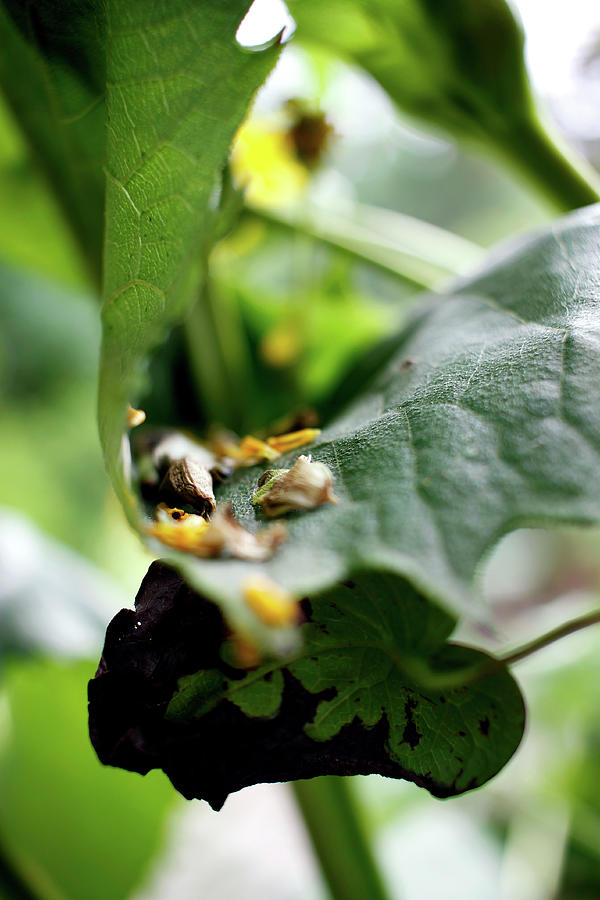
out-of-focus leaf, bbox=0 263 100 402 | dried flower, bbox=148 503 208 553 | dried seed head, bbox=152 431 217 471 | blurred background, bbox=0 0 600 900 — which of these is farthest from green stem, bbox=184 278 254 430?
out-of-focus leaf, bbox=0 263 100 402

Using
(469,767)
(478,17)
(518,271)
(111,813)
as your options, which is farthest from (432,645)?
(111,813)

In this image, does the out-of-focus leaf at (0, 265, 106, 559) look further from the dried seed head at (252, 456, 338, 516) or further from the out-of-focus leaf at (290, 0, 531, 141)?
the dried seed head at (252, 456, 338, 516)

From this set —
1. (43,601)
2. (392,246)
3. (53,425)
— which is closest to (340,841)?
(43,601)

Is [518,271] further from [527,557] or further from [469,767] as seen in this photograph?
[527,557]

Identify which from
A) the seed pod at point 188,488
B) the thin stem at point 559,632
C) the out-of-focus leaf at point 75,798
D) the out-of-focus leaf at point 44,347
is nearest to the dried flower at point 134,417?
the seed pod at point 188,488

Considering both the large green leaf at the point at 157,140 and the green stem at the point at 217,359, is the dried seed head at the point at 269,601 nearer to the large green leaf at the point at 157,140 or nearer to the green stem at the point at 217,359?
the large green leaf at the point at 157,140
